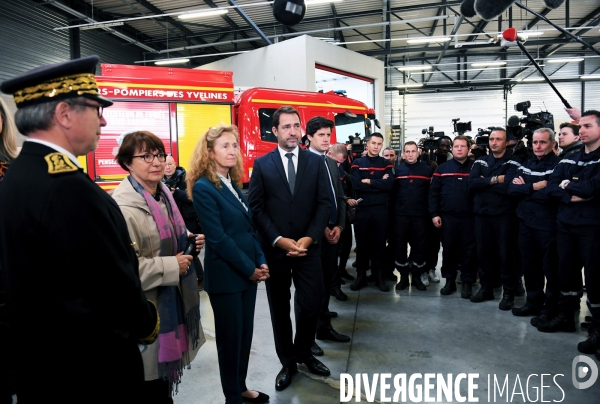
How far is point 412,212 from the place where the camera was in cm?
495

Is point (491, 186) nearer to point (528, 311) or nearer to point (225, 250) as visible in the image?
point (528, 311)

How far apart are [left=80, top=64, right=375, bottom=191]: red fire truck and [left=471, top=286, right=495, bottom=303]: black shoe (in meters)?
3.95

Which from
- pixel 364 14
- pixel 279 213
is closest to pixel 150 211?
pixel 279 213

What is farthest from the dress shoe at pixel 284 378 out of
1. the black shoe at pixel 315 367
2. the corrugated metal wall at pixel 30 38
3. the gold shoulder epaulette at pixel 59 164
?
the corrugated metal wall at pixel 30 38

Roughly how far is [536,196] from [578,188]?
577mm

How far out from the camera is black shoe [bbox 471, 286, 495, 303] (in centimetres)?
443

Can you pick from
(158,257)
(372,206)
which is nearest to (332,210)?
(372,206)

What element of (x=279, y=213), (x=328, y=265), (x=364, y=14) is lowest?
(x=328, y=265)

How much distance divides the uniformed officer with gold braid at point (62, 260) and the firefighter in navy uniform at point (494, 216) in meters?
3.97

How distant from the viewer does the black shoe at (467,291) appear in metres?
4.57

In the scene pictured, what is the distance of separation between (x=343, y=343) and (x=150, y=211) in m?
2.18

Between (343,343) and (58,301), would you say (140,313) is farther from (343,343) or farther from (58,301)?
(343,343)

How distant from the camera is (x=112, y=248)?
1.10m

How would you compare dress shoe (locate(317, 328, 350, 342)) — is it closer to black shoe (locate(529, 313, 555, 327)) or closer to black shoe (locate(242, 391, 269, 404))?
black shoe (locate(242, 391, 269, 404))
